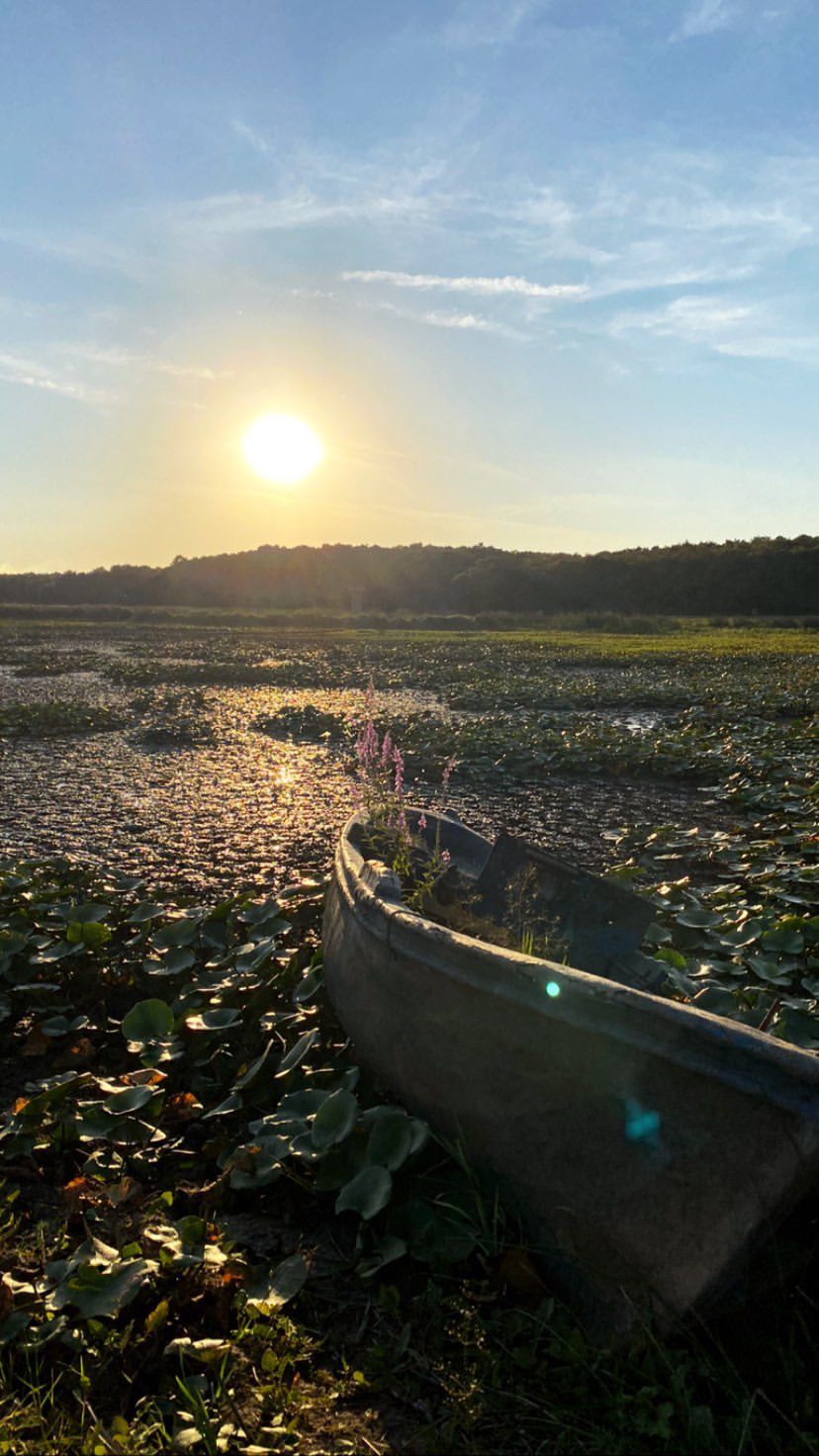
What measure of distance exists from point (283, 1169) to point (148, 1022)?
1.14 meters

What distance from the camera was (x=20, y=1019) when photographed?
3.98 metres

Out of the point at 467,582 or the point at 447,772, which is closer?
the point at 447,772

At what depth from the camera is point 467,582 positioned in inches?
2554

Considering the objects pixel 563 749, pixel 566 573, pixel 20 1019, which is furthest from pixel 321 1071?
pixel 566 573

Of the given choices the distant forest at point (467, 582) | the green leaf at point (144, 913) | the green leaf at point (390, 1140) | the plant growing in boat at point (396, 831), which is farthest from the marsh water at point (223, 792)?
the distant forest at point (467, 582)

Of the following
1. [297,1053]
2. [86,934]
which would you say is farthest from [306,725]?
[297,1053]

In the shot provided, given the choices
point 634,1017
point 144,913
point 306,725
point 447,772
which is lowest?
point 306,725

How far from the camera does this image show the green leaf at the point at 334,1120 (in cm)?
266

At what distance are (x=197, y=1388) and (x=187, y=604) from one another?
2844 inches

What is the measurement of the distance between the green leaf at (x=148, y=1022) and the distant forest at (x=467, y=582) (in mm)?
56019

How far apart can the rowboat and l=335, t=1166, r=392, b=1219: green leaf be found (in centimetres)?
23

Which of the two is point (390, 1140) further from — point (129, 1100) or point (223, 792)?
point (223, 792)

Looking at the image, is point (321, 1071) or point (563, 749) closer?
point (321, 1071)

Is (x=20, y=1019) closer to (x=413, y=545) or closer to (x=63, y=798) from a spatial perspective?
(x=63, y=798)
